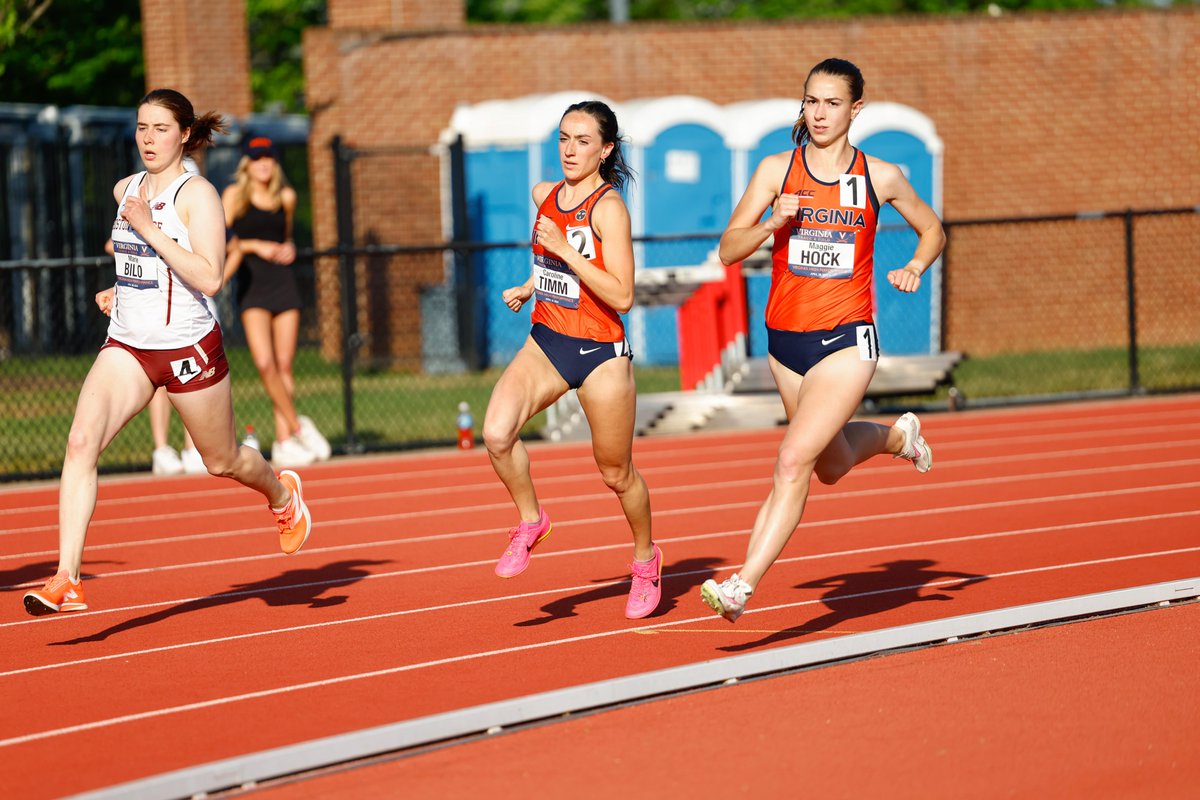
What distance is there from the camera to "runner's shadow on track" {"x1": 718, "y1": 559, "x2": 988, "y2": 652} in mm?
7156

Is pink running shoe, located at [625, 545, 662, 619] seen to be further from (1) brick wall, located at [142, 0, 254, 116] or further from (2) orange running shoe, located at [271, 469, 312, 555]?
(1) brick wall, located at [142, 0, 254, 116]

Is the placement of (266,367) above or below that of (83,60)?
below

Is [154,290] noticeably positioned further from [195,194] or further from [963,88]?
[963,88]

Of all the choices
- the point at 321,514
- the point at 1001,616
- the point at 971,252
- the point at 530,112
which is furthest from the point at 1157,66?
the point at 1001,616

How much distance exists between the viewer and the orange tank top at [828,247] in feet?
21.8

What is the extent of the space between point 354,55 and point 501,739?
19.5 m

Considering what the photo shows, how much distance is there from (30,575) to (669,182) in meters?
14.6

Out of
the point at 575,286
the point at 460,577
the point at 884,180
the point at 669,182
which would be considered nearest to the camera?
the point at 884,180

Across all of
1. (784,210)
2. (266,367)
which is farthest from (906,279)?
(266,367)

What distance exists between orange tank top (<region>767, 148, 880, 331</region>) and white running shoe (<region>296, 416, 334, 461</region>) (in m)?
7.52

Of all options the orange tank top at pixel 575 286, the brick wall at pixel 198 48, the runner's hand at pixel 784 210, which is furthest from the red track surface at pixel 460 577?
the brick wall at pixel 198 48

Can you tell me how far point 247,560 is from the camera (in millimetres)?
9508

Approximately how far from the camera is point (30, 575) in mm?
9117

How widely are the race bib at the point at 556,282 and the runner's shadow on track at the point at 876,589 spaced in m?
1.61
